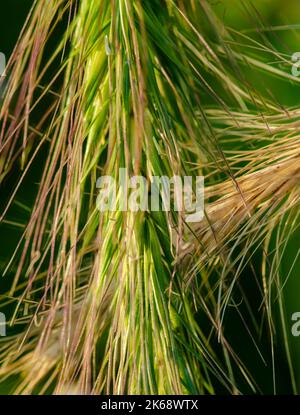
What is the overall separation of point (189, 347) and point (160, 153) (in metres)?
0.16

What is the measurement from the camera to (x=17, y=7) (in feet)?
3.02

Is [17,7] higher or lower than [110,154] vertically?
higher

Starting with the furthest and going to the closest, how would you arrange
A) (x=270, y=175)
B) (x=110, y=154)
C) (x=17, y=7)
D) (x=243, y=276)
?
(x=17, y=7)
(x=243, y=276)
(x=270, y=175)
(x=110, y=154)

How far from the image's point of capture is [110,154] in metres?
0.42

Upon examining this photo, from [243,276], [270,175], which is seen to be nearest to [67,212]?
[270,175]

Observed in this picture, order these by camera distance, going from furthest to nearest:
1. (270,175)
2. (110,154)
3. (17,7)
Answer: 1. (17,7)
2. (270,175)
3. (110,154)

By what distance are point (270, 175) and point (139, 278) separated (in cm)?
17

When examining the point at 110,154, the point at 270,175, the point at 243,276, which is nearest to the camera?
the point at 110,154

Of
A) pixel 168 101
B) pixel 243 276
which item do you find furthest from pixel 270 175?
pixel 243 276
